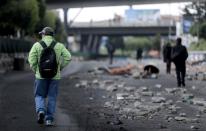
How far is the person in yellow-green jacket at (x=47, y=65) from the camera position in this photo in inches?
465

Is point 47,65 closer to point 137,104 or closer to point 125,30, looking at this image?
point 137,104

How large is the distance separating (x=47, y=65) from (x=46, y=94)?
67 cm

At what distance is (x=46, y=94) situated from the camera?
12.2 m

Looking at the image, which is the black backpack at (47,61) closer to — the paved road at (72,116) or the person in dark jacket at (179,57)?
the paved road at (72,116)

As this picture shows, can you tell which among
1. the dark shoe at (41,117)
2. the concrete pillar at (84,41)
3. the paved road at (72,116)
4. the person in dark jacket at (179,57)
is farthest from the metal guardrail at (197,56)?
the concrete pillar at (84,41)

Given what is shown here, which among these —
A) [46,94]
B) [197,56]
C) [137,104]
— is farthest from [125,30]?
[46,94]

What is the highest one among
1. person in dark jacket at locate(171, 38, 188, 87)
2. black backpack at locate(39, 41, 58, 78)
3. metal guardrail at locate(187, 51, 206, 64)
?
black backpack at locate(39, 41, 58, 78)

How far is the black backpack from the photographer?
464 inches

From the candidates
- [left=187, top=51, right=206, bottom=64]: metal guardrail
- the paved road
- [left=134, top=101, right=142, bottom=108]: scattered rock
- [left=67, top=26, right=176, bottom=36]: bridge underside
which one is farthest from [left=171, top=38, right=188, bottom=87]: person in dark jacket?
[left=67, top=26, right=176, bottom=36]: bridge underside

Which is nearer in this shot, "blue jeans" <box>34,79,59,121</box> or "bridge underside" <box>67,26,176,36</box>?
"blue jeans" <box>34,79,59,121</box>

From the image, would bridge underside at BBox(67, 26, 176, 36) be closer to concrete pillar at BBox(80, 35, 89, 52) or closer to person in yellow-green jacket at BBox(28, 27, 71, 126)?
concrete pillar at BBox(80, 35, 89, 52)

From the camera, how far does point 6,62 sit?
41.9 m

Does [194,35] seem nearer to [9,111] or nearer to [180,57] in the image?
[180,57]

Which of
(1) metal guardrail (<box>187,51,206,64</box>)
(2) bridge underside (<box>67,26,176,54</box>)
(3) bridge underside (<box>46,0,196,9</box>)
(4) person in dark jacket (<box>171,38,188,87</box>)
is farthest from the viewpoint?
(2) bridge underside (<box>67,26,176,54</box>)
